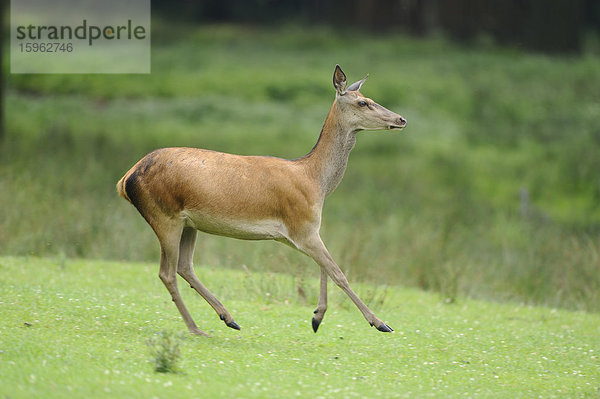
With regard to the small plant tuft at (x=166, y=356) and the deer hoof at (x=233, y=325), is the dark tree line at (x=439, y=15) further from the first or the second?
the small plant tuft at (x=166, y=356)

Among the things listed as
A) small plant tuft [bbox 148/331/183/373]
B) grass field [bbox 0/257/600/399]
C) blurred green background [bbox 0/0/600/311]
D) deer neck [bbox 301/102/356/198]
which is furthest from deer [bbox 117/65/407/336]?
blurred green background [bbox 0/0/600/311]

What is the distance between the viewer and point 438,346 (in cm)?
1003

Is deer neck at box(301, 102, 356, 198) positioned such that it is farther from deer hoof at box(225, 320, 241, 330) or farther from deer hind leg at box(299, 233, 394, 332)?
deer hoof at box(225, 320, 241, 330)

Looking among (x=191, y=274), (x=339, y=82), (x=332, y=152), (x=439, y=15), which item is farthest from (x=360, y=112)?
(x=439, y=15)

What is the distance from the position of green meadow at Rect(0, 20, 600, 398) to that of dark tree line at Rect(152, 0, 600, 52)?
6.50 ft

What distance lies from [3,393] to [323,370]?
2932 millimetres

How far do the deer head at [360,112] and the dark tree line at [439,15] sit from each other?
27.6m

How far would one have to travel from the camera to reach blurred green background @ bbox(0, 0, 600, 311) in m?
15.1

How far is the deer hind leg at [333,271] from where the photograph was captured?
360 inches

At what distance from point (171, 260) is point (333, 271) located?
63.7 inches

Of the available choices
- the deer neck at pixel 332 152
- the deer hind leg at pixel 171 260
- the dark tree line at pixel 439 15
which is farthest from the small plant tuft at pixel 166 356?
the dark tree line at pixel 439 15

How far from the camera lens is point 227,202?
30.1 ft

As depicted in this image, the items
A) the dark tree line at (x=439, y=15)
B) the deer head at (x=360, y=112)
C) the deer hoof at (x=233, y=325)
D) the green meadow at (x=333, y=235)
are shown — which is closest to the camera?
the green meadow at (x=333, y=235)

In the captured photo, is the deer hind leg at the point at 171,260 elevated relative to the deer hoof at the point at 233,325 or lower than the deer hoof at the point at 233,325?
elevated
